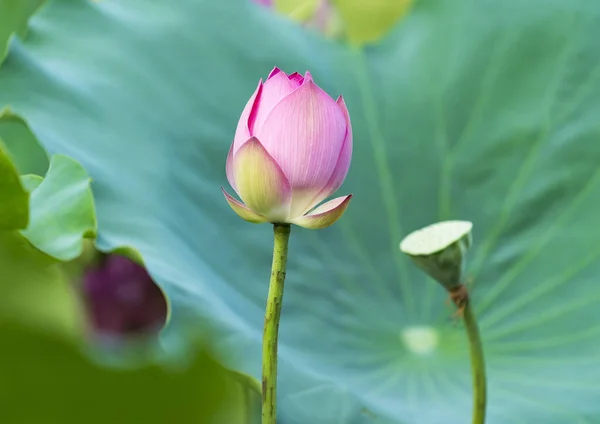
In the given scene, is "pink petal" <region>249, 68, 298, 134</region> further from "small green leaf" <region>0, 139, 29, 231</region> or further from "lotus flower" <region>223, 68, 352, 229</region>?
"small green leaf" <region>0, 139, 29, 231</region>

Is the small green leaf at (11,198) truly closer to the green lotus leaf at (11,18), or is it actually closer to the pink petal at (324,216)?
the pink petal at (324,216)

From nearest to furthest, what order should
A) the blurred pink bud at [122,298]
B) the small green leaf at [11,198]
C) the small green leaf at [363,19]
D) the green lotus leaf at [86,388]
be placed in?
the green lotus leaf at [86,388], the small green leaf at [11,198], the blurred pink bud at [122,298], the small green leaf at [363,19]

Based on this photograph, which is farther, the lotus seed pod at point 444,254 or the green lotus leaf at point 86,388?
the lotus seed pod at point 444,254

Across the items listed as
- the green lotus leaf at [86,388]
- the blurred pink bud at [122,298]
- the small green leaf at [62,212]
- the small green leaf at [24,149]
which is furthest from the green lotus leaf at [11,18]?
the green lotus leaf at [86,388]

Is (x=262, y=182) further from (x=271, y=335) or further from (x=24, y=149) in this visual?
(x=24, y=149)

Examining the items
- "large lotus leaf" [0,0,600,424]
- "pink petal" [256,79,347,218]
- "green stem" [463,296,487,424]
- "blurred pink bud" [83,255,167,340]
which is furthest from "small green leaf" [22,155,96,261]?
"blurred pink bud" [83,255,167,340]

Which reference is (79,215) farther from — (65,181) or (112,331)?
(112,331)

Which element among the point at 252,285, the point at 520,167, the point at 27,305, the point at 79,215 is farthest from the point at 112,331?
the point at 27,305
